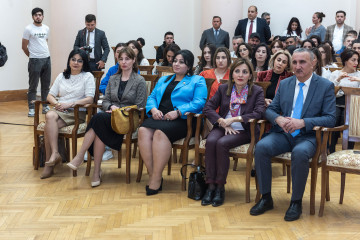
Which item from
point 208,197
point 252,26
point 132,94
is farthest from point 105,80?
point 252,26

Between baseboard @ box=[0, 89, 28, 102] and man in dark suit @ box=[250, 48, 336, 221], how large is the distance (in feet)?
23.5

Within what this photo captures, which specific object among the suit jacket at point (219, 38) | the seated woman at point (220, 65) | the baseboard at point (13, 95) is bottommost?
the baseboard at point (13, 95)

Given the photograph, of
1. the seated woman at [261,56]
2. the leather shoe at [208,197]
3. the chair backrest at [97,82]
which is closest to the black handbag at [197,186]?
the leather shoe at [208,197]

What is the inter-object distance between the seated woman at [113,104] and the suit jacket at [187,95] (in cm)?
27

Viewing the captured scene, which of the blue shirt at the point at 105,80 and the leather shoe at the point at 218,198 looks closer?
the leather shoe at the point at 218,198

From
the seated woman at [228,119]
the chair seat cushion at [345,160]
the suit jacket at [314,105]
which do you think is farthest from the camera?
the seated woman at [228,119]

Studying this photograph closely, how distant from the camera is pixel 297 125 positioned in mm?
4188

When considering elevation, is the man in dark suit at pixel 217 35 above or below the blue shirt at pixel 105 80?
above

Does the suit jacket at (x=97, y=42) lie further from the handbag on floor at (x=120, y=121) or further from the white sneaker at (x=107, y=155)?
the handbag on floor at (x=120, y=121)

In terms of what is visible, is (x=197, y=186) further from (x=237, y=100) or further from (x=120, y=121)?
(x=120, y=121)

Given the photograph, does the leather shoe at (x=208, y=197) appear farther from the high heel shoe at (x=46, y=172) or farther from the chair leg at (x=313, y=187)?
the high heel shoe at (x=46, y=172)

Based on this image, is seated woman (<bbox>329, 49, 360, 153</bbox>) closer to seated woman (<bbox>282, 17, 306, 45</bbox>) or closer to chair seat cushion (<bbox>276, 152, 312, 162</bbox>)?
chair seat cushion (<bbox>276, 152, 312, 162</bbox>)

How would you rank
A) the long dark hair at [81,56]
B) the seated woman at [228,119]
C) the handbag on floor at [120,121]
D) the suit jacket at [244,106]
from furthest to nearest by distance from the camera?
the long dark hair at [81,56] → the handbag on floor at [120,121] → the suit jacket at [244,106] → the seated woman at [228,119]

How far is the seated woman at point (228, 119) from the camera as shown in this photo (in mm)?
4434
